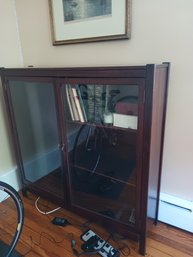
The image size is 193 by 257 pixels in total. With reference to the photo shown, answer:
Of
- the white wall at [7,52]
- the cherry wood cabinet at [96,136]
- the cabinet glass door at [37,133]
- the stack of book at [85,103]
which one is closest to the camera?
the cherry wood cabinet at [96,136]

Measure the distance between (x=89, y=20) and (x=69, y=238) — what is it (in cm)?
159

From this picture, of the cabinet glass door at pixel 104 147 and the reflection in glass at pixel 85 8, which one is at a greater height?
the reflection in glass at pixel 85 8

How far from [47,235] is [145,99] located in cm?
124

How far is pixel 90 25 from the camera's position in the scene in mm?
1548

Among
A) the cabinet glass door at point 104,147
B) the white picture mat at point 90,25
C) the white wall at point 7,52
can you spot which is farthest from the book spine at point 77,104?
the white wall at point 7,52

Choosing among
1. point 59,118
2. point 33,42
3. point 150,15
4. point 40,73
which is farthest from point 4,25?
point 150,15

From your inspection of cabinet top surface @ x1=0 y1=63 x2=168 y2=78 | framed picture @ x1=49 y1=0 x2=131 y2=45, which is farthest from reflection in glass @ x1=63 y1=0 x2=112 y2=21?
cabinet top surface @ x1=0 y1=63 x2=168 y2=78

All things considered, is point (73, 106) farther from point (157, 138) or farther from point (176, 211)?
point (176, 211)

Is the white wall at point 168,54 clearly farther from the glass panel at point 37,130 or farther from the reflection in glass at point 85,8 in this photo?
the glass panel at point 37,130

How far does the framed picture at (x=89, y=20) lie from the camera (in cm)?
140

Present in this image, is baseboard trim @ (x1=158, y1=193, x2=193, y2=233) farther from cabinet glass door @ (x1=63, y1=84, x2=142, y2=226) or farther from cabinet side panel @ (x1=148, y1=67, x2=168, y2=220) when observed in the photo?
cabinet glass door @ (x1=63, y1=84, x2=142, y2=226)

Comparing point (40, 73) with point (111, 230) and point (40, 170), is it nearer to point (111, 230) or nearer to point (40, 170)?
point (40, 170)

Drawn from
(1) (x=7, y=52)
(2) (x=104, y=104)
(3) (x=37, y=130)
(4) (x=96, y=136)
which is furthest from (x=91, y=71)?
(1) (x=7, y=52)

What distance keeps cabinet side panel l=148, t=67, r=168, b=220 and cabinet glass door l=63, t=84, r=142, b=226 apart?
10 centimetres
